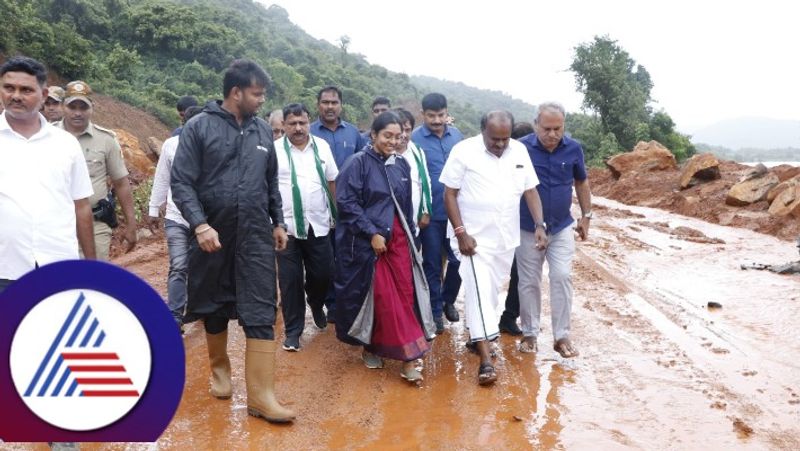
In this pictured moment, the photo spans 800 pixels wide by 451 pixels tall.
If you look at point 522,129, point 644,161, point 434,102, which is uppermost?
point 434,102

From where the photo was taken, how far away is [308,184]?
16.8 ft

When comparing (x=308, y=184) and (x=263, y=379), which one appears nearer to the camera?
(x=263, y=379)

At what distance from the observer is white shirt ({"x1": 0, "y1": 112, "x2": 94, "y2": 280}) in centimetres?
280

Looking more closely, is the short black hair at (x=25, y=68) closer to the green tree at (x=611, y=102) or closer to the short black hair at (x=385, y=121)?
the short black hair at (x=385, y=121)

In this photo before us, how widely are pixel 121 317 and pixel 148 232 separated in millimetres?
9470

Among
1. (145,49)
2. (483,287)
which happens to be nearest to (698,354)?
(483,287)

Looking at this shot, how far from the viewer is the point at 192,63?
26250 millimetres

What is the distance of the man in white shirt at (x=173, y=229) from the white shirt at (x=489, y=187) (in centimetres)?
200

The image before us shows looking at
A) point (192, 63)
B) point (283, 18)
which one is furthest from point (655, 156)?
point (283, 18)

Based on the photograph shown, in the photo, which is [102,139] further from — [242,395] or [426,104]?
[426,104]

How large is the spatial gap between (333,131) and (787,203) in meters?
10.0

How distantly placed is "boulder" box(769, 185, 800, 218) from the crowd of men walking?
8.40 metres

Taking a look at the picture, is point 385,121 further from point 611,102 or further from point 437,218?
point 611,102

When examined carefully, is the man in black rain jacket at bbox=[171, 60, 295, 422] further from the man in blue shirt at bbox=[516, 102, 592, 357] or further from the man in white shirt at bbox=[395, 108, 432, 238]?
the man in blue shirt at bbox=[516, 102, 592, 357]
